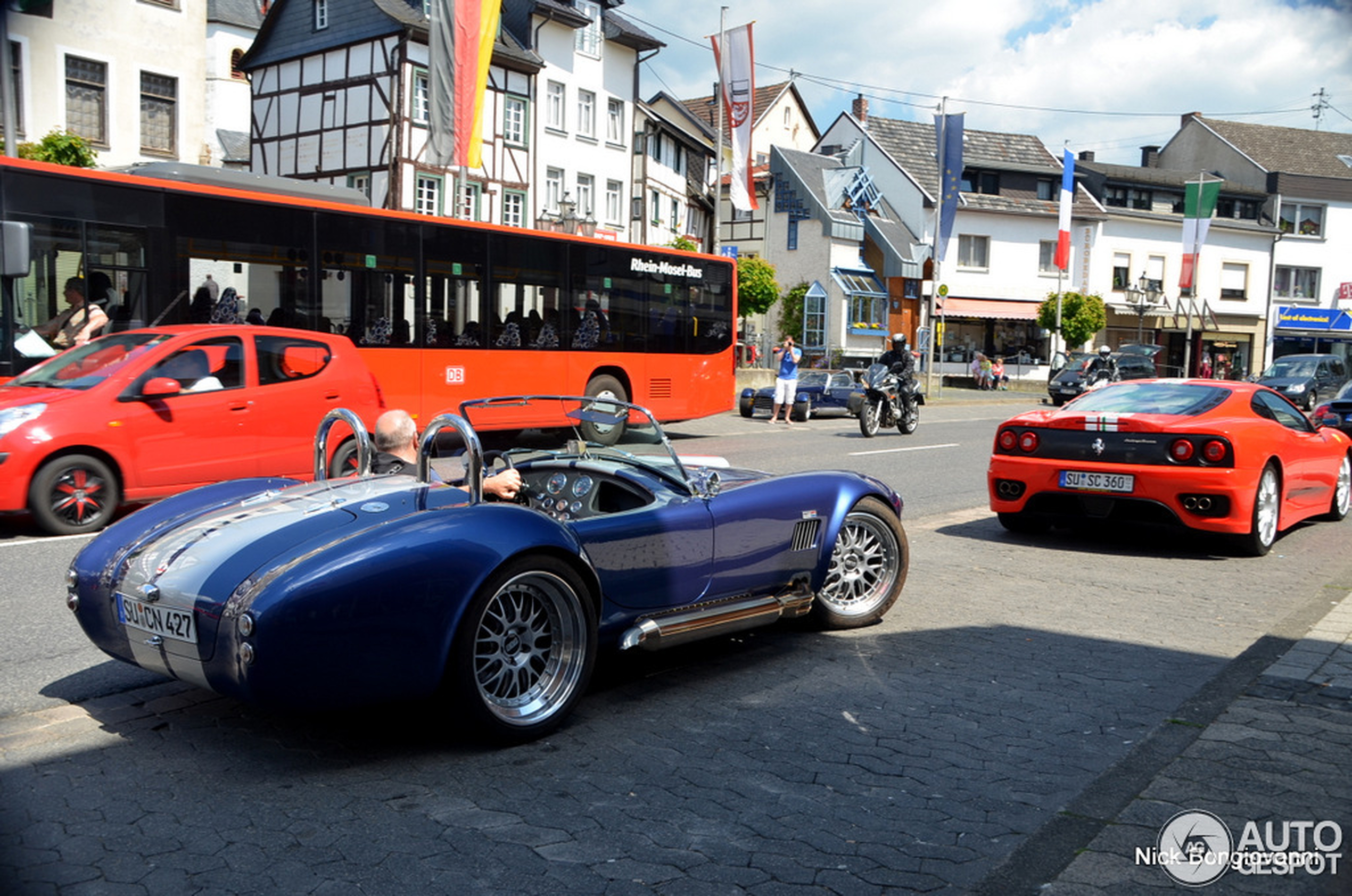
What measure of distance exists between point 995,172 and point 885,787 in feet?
174

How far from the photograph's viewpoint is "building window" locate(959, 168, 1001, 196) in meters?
52.9

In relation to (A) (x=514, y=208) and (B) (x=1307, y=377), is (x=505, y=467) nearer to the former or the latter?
(B) (x=1307, y=377)

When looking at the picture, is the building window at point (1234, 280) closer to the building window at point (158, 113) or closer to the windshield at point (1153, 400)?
the building window at point (158, 113)

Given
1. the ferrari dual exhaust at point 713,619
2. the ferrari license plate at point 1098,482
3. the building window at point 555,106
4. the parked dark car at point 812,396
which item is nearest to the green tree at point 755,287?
the building window at point 555,106

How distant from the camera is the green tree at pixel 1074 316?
164 feet

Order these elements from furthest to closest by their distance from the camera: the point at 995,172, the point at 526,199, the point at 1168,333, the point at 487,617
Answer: the point at 1168,333 → the point at 995,172 → the point at 526,199 → the point at 487,617

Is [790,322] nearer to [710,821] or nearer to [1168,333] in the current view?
[1168,333]

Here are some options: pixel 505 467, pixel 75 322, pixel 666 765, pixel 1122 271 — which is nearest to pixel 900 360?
pixel 75 322

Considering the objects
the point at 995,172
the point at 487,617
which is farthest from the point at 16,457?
the point at 995,172

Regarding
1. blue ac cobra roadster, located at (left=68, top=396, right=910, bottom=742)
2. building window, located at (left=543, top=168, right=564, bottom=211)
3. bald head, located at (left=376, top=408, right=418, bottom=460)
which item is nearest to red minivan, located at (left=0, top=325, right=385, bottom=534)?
bald head, located at (left=376, top=408, right=418, bottom=460)

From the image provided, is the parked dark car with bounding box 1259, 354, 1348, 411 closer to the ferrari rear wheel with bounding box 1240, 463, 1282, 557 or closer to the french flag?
the french flag

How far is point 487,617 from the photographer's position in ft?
13.5

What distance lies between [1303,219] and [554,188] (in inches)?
1751

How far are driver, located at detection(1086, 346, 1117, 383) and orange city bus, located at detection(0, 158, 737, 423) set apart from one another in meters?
19.5
